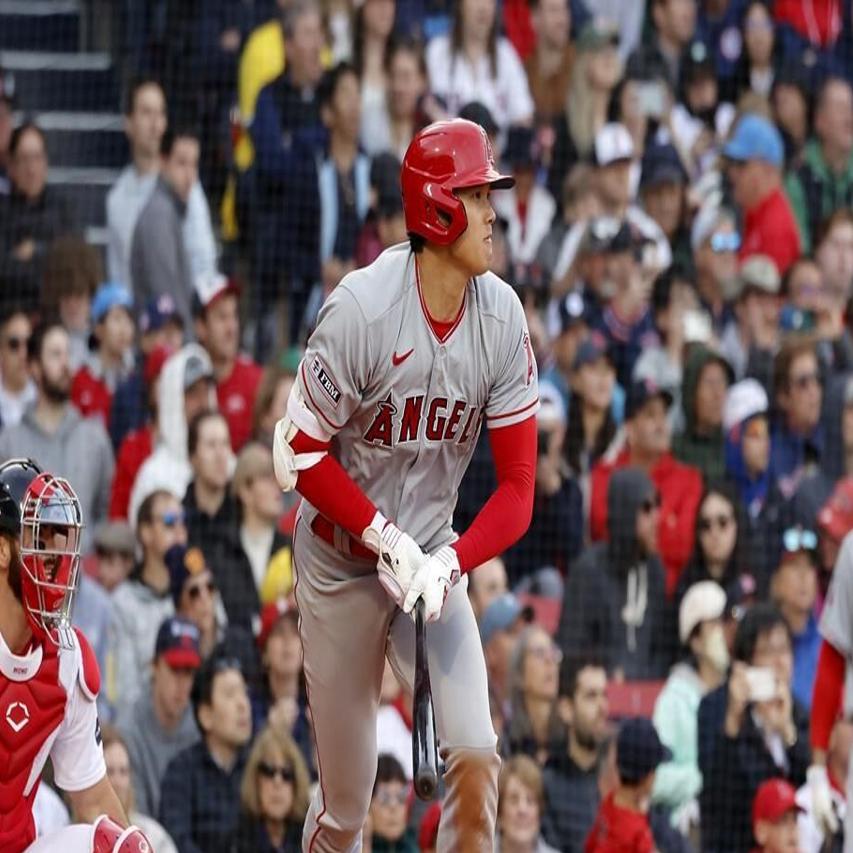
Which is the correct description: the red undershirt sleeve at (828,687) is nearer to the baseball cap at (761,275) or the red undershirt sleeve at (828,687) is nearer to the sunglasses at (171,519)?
the sunglasses at (171,519)

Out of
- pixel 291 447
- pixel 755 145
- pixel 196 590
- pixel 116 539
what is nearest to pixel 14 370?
pixel 116 539

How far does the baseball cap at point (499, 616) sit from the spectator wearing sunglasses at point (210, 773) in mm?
1108

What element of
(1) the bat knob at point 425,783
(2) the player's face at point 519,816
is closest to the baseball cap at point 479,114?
(2) the player's face at point 519,816

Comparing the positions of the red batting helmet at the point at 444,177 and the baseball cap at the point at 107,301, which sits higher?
the red batting helmet at the point at 444,177

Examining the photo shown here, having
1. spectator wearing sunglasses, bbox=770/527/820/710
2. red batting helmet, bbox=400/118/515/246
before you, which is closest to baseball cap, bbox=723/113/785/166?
spectator wearing sunglasses, bbox=770/527/820/710

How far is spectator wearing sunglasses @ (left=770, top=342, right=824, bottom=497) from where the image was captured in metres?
10.2

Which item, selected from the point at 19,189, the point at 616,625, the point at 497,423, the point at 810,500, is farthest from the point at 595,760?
the point at 19,189

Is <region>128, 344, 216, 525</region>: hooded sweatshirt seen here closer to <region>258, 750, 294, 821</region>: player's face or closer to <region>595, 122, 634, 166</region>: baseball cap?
<region>258, 750, 294, 821</region>: player's face

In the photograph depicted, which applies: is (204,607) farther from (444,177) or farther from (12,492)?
(444,177)

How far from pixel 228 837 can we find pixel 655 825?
1.37m

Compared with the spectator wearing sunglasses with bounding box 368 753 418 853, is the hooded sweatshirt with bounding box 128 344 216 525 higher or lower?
higher

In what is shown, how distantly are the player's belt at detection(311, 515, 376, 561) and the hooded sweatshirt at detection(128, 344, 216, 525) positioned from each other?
342 cm

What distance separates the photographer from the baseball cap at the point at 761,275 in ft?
35.9

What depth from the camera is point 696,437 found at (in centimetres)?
1013
